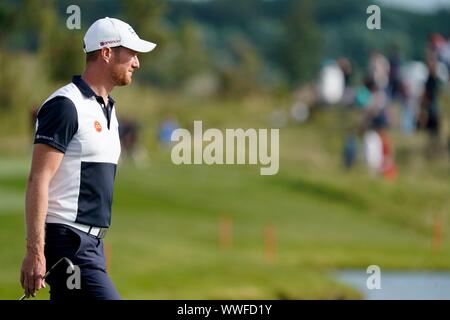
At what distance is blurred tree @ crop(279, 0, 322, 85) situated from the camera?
11006 centimetres

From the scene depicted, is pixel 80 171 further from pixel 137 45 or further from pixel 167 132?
pixel 167 132

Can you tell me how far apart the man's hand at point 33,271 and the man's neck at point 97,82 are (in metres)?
1.15

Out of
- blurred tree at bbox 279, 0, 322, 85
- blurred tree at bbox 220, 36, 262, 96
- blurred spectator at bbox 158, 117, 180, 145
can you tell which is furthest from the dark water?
blurred tree at bbox 279, 0, 322, 85

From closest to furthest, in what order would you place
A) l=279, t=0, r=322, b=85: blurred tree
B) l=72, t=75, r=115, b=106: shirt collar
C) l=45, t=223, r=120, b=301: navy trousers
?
1. l=45, t=223, r=120, b=301: navy trousers
2. l=72, t=75, r=115, b=106: shirt collar
3. l=279, t=0, r=322, b=85: blurred tree

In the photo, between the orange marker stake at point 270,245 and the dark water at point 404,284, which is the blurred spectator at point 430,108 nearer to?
the orange marker stake at point 270,245

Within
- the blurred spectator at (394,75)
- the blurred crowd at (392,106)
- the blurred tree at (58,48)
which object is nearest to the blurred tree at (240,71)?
the blurred tree at (58,48)

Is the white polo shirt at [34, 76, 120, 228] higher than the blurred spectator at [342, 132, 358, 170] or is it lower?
lower

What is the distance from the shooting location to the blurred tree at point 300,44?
110062 mm

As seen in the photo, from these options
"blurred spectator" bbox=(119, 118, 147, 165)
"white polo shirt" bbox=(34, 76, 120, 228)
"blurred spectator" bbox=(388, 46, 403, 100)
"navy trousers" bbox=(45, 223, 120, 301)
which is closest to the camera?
"white polo shirt" bbox=(34, 76, 120, 228)

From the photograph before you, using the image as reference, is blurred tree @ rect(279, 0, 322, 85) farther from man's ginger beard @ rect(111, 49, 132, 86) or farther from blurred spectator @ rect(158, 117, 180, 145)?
man's ginger beard @ rect(111, 49, 132, 86)

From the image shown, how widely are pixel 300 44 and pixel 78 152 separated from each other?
103 m

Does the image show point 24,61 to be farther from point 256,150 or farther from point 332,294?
point 332,294

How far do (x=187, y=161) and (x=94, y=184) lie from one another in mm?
36518

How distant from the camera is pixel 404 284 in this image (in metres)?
23.2
